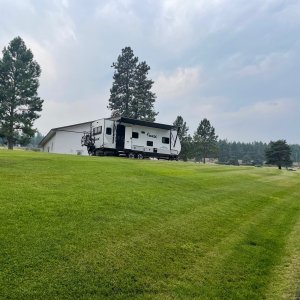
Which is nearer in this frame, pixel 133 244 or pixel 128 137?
pixel 133 244

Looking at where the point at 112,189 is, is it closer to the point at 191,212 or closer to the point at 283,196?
the point at 191,212

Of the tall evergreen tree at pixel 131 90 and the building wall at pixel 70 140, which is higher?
the tall evergreen tree at pixel 131 90

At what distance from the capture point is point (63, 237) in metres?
6.47

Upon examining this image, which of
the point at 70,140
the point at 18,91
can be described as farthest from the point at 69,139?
the point at 18,91

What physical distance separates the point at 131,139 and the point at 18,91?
22.7 metres

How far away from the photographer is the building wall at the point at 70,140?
1777 inches

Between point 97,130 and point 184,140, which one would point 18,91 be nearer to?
point 97,130

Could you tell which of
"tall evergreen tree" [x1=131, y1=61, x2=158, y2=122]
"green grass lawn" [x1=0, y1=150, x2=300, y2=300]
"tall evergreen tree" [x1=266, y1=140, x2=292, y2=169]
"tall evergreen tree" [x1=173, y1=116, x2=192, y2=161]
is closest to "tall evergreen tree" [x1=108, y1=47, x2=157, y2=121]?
"tall evergreen tree" [x1=131, y1=61, x2=158, y2=122]

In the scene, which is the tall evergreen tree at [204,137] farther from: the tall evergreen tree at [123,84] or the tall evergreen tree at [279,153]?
the tall evergreen tree at [123,84]

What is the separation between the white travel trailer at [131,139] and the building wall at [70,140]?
1277 centimetres

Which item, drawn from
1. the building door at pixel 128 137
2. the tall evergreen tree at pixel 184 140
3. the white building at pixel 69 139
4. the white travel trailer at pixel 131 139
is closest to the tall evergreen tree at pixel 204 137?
the tall evergreen tree at pixel 184 140

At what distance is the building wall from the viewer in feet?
148

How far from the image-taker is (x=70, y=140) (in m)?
47.0

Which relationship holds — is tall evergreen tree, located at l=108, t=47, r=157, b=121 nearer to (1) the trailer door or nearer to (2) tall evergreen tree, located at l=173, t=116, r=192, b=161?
(2) tall evergreen tree, located at l=173, t=116, r=192, b=161
